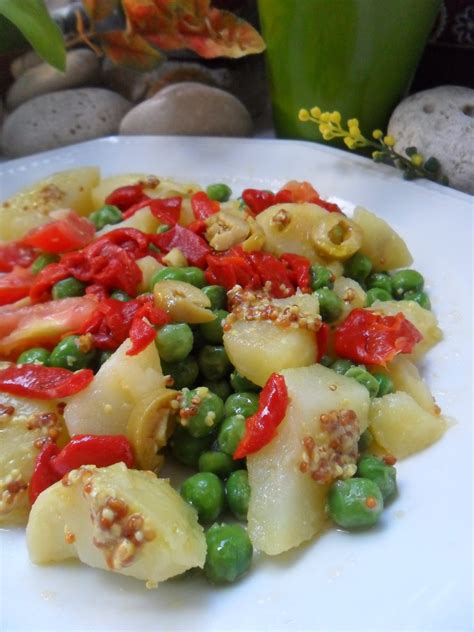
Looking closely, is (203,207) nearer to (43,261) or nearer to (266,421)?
(43,261)

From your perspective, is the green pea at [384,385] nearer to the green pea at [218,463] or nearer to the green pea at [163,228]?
the green pea at [218,463]

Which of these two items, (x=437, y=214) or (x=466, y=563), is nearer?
(x=466, y=563)

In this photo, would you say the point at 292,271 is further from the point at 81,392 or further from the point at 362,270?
the point at 81,392

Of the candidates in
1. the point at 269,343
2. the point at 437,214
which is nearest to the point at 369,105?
the point at 437,214

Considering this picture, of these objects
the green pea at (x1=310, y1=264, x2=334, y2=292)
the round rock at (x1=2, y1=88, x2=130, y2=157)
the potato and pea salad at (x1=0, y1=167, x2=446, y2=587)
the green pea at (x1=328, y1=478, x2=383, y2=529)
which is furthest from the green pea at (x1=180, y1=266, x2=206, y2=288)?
the round rock at (x1=2, y1=88, x2=130, y2=157)

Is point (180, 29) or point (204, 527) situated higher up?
point (180, 29)

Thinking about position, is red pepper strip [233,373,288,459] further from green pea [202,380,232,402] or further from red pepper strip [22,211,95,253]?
red pepper strip [22,211,95,253]
